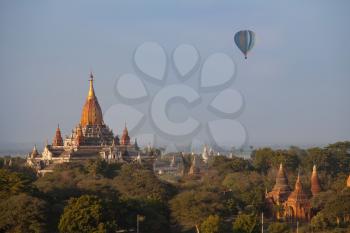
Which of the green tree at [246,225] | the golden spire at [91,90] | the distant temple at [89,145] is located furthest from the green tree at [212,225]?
the golden spire at [91,90]

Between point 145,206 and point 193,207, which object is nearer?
point 145,206

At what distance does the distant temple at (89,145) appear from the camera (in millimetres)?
73000

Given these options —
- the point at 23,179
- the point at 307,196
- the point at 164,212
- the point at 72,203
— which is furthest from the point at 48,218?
the point at 307,196

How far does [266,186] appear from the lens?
54.0m

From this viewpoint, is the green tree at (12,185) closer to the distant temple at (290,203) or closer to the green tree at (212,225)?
the green tree at (212,225)

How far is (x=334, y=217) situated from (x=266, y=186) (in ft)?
43.2

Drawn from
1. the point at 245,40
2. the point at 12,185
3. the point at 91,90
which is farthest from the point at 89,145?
the point at 12,185

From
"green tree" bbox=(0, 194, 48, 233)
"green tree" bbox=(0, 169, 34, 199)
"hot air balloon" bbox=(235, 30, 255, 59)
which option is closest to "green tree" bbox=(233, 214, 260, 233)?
"green tree" bbox=(0, 194, 48, 233)

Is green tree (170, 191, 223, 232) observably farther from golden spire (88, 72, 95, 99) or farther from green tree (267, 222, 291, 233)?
golden spire (88, 72, 95, 99)

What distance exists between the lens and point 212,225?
3728 centimetres

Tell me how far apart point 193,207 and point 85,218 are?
686cm

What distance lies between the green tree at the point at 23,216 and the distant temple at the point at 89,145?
32.0m

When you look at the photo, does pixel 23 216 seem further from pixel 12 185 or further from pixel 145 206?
pixel 145 206

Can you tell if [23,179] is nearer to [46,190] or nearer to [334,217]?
[46,190]
